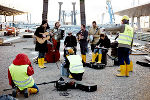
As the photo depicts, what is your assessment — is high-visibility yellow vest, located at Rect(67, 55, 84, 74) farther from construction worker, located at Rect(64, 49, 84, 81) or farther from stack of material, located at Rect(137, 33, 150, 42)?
stack of material, located at Rect(137, 33, 150, 42)

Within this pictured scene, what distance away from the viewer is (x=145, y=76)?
6.62m

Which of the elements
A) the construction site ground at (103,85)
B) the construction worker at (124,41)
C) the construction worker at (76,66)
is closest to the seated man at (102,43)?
the construction site ground at (103,85)

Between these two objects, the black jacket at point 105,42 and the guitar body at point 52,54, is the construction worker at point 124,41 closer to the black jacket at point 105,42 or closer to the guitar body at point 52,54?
the black jacket at point 105,42

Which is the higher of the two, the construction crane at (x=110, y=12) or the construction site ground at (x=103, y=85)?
the construction crane at (x=110, y=12)

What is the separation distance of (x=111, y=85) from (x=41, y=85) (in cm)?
212

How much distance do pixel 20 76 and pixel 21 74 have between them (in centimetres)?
6

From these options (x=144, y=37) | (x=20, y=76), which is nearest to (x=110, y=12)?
(x=144, y=37)

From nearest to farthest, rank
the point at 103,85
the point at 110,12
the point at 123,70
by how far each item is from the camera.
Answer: the point at 103,85
the point at 123,70
the point at 110,12

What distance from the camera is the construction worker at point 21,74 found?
4.30 meters

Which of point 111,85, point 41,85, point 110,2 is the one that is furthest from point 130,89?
point 110,2

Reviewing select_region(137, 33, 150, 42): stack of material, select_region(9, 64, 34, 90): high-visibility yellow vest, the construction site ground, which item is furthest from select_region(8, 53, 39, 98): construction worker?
select_region(137, 33, 150, 42): stack of material

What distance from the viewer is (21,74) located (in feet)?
14.2

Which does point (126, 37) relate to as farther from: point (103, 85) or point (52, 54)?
point (52, 54)

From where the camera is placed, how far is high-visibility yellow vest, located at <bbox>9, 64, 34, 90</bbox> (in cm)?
432
